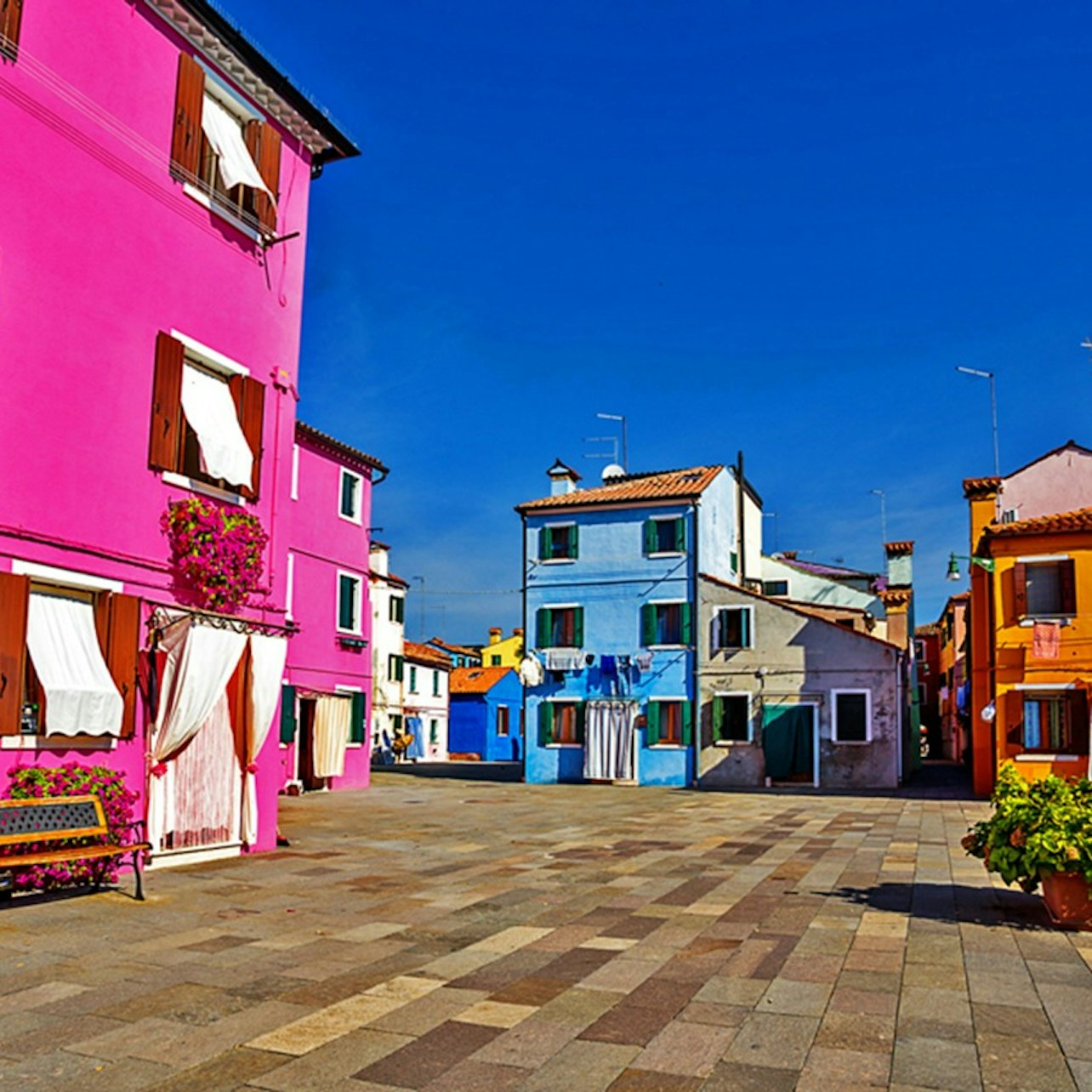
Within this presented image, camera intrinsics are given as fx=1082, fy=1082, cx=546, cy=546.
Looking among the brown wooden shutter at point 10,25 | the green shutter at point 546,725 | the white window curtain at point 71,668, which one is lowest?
the green shutter at point 546,725

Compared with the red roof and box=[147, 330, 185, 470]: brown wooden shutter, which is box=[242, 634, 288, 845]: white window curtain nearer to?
box=[147, 330, 185, 470]: brown wooden shutter

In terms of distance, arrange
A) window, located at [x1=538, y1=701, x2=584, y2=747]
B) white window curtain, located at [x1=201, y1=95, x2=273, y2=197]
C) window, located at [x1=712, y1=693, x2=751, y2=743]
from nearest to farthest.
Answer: white window curtain, located at [x1=201, y1=95, x2=273, y2=197]
window, located at [x1=712, y1=693, x2=751, y2=743]
window, located at [x1=538, y1=701, x2=584, y2=747]

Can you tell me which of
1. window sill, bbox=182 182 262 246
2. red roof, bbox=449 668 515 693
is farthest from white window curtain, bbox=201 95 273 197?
red roof, bbox=449 668 515 693

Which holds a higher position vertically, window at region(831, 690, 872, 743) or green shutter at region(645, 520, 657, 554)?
green shutter at region(645, 520, 657, 554)

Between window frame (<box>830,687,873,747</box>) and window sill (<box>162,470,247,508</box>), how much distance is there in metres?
19.6

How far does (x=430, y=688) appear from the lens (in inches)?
1956

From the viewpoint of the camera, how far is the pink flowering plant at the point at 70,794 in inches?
367

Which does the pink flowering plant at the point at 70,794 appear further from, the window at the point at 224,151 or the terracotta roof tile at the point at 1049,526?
the terracotta roof tile at the point at 1049,526

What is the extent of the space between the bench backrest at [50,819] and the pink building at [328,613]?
519 inches

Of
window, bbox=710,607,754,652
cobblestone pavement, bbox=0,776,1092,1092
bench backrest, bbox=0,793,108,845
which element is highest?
window, bbox=710,607,754,652

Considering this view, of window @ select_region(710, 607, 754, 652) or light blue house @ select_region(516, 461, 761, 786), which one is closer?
window @ select_region(710, 607, 754, 652)

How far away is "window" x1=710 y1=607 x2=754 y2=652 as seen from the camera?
98.0 feet

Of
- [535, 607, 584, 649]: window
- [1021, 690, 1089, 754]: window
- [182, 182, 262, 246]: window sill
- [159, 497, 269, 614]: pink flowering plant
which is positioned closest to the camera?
[159, 497, 269, 614]: pink flowering plant

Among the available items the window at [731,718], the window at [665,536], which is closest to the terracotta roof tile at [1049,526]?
the window at [731,718]
